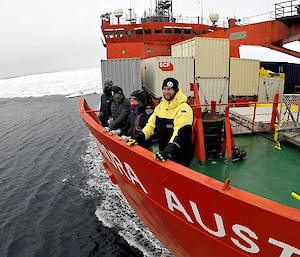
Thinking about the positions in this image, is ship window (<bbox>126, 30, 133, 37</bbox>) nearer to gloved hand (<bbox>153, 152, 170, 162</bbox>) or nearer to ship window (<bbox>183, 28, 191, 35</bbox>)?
ship window (<bbox>183, 28, 191, 35</bbox>)

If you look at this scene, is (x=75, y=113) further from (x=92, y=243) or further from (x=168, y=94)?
(x=168, y=94)

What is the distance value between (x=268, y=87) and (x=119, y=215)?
10565 millimetres

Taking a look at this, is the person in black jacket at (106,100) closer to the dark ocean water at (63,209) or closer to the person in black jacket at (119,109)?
the person in black jacket at (119,109)

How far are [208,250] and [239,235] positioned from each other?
0.68 meters

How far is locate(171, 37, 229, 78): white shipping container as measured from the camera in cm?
938

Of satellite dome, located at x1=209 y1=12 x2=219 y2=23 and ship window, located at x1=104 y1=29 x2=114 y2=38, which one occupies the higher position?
satellite dome, located at x1=209 y1=12 x2=219 y2=23

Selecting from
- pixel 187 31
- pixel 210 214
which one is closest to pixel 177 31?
pixel 187 31

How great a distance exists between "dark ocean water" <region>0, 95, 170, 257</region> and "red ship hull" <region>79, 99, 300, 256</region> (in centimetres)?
229

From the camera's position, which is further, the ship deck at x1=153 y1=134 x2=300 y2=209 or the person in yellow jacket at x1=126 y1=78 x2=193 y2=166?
the ship deck at x1=153 y1=134 x2=300 y2=209

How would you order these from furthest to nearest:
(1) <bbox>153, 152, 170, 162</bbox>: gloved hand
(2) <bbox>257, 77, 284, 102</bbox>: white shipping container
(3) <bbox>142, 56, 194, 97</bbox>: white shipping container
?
(2) <bbox>257, 77, 284, 102</bbox>: white shipping container, (3) <bbox>142, 56, 194, 97</bbox>: white shipping container, (1) <bbox>153, 152, 170, 162</bbox>: gloved hand

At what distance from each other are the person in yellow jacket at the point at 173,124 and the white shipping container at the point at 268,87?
33.5 ft

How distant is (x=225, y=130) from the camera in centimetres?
467

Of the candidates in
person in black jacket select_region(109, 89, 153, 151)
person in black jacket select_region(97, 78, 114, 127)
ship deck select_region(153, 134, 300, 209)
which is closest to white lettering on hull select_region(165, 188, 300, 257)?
person in black jacket select_region(109, 89, 153, 151)

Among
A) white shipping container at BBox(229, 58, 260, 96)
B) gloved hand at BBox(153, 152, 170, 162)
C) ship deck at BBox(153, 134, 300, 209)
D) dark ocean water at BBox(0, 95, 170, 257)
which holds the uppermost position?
white shipping container at BBox(229, 58, 260, 96)
